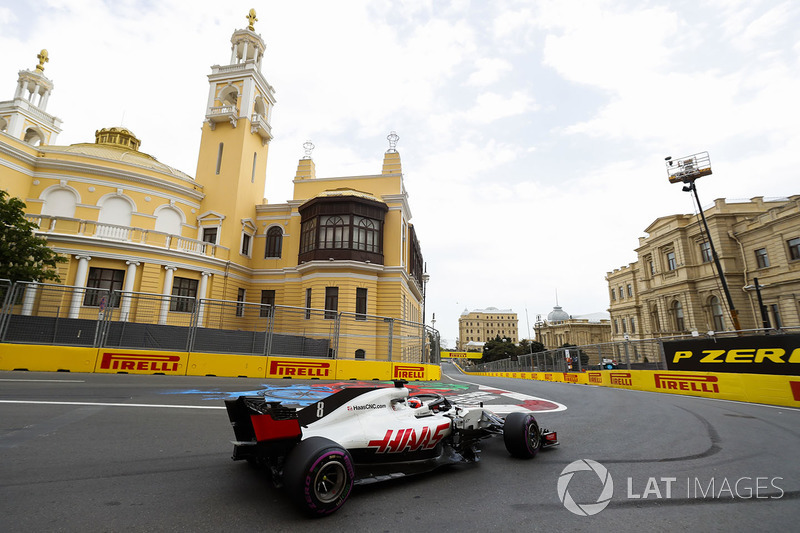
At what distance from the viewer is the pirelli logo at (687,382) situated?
13320mm

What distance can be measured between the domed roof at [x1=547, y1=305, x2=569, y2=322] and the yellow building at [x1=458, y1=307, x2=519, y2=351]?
52.2 metres

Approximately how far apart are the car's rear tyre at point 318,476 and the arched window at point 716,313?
54941 millimetres

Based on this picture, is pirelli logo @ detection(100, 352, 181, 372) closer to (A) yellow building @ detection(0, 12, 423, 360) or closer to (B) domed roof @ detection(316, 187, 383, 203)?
(A) yellow building @ detection(0, 12, 423, 360)

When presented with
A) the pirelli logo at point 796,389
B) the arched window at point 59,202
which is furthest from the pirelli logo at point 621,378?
the arched window at point 59,202

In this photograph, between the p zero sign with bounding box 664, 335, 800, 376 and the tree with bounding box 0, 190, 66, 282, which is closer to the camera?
the p zero sign with bounding box 664, 335, 800, 376

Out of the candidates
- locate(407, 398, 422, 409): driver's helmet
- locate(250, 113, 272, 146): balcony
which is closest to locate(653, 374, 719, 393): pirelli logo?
locate(407, 398, 422, 409): driver's helmet

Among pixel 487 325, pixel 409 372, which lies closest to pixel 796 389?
pixel 409 372

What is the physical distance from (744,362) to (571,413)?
9166mm

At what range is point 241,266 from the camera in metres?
29.8

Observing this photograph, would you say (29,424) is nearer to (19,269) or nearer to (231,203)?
(19,269)

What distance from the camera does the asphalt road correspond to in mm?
2998

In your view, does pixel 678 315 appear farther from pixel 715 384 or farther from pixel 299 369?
pixel 299 369

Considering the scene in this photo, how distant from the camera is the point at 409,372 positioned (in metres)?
14.9

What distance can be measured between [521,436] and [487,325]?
18632cm
